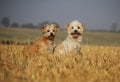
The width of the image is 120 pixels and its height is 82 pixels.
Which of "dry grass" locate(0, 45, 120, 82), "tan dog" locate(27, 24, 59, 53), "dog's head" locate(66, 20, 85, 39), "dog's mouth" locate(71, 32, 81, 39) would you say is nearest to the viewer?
"dry grass" locate(0, 45, 120, 82)

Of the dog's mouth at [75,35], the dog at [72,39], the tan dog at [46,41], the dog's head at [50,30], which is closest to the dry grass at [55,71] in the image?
the dog at [72,39]

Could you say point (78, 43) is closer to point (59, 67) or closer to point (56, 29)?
point (56, 29)

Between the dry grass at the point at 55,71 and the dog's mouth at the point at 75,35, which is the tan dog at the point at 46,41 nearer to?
the dog's mouth at the point at 75,35

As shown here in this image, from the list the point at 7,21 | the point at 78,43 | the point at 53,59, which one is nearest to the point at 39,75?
the point at 53,59

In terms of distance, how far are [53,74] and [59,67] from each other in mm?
771

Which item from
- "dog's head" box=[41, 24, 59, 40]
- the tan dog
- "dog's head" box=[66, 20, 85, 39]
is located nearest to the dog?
"dog's head" box=[66, 20, 85, 39]

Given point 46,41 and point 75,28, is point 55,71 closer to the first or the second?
point 75,28

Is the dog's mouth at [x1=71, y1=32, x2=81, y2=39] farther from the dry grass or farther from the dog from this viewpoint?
the dry grass

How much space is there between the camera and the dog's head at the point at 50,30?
27.0 feet

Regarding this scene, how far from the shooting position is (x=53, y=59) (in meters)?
6.20

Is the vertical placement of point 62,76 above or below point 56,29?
below

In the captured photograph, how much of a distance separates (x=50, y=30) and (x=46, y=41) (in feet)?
0.97

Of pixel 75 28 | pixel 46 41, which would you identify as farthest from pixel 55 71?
pixel 46 41

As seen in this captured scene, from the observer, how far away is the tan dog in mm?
8016
